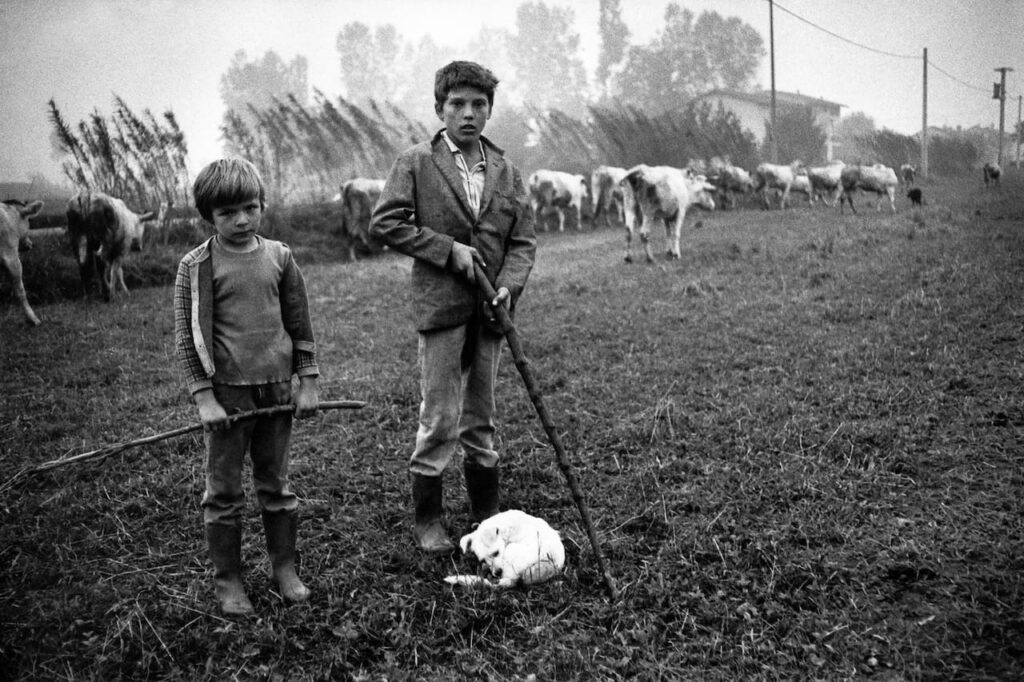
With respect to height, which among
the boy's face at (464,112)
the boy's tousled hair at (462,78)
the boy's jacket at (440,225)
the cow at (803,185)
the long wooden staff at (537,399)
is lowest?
the long wooden staff at (537,399)

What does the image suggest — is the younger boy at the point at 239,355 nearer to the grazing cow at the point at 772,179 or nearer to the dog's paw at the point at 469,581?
the dog's paw at the point at 469,581

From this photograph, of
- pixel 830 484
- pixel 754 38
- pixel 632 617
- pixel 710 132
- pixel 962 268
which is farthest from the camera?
pixel 754 38

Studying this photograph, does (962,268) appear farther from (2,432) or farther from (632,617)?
(2,432)

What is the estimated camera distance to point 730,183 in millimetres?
21812

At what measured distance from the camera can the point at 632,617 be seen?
2.51m

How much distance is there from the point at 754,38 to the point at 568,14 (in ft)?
45.4

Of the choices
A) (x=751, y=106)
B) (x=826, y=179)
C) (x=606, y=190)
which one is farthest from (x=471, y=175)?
(x=751, y=106)

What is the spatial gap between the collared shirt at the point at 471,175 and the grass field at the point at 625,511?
1.55 m

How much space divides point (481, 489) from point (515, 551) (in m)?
0.55

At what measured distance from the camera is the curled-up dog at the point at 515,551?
2707 mm

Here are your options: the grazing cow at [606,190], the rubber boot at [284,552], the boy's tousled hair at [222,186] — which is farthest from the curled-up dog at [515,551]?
the grazing cow at [606,190]

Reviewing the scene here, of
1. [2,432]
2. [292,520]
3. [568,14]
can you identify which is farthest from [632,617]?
[568,14]

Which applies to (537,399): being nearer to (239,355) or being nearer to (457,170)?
(457,170)

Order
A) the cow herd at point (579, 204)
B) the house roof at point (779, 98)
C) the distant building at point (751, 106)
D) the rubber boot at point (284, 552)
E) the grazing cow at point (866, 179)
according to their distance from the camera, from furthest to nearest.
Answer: the house roof at point (779, 98)
the distant building at point (751, 106)
the grazing cow at point (866, 179)
the cow herd at point (579, 204)
the rubber boot at point (284, 552)
